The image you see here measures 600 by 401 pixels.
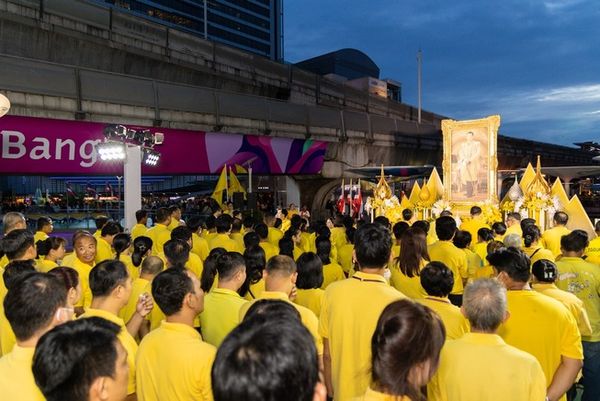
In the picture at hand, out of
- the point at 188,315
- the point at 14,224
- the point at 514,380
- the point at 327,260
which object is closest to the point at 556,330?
the point at 514,380

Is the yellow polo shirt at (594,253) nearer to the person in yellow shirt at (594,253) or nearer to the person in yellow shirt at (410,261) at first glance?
the person in yellow shirt at (594,253)

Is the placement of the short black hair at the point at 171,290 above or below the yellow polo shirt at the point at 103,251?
above

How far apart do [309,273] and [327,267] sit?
164cm

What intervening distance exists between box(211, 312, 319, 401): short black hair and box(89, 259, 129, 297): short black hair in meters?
2.35

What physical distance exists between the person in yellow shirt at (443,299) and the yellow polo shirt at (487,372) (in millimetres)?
827

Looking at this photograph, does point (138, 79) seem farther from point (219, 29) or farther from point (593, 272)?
point (219, 29)

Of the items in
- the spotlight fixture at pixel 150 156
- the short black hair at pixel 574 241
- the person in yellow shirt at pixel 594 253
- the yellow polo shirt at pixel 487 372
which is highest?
the spotlight fixture at pixel 150 156

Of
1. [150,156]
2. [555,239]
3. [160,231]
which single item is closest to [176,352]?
[160,231]

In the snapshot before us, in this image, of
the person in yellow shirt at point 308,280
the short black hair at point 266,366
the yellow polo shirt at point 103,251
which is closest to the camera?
the short black hair at point 266,366

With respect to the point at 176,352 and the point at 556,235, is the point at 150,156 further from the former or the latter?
the point at 176,352

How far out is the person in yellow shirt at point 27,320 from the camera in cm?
247

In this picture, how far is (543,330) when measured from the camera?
3469 mm

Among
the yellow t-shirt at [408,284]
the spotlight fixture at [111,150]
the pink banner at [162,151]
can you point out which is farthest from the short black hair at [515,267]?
the pink banner at [162,151]

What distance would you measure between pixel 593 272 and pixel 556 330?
183cm
